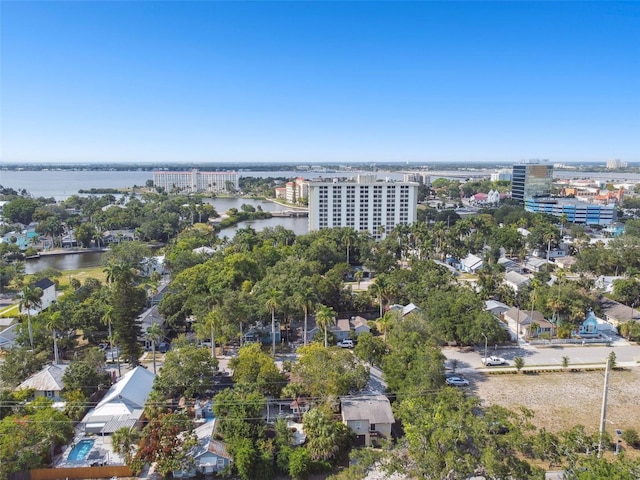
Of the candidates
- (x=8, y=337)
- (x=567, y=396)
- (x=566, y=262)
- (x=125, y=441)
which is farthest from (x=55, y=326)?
(x=566, y=262)

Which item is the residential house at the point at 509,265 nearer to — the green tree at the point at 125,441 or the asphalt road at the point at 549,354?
the asphalt road at the point at 549,354

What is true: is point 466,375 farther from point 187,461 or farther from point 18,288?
point 18,288

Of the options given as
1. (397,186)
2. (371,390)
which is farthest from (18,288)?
(397,186)

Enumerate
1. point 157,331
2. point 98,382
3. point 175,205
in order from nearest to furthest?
point 98,382 → point 157,331 → point 175,205

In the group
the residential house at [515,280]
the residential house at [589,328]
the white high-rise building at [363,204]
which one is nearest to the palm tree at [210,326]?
the residential house at [589,328]

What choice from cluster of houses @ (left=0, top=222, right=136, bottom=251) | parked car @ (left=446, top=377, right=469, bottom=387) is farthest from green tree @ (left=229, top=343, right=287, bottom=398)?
cluster of houses @ (left=0, top=222, right=136, bottom=251)

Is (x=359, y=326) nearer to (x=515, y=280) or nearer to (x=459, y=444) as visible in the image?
(x=459, y=444)

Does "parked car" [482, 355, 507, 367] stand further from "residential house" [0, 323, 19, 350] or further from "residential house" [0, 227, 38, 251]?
"residential house" [0, 227, 38, 251]
